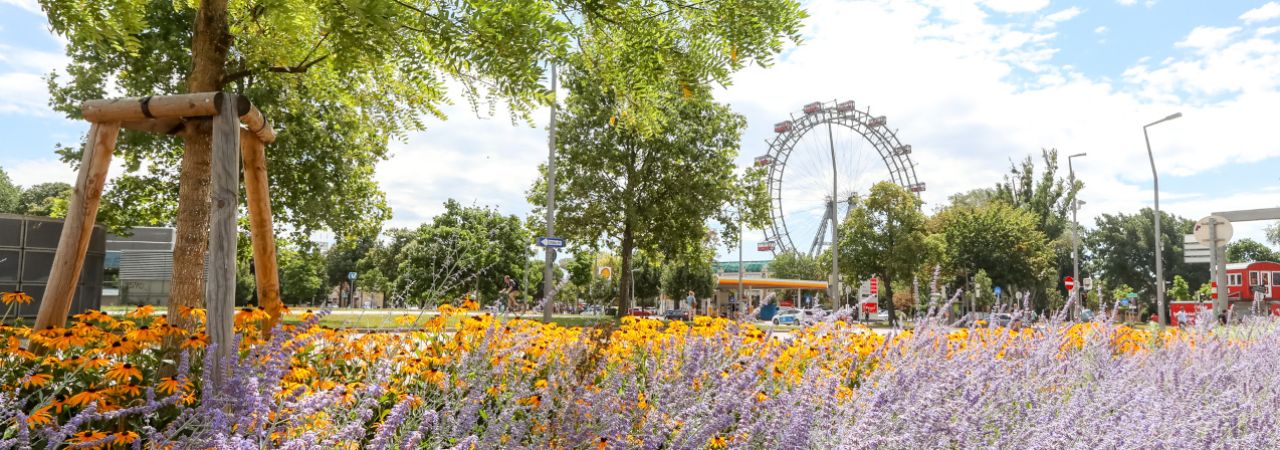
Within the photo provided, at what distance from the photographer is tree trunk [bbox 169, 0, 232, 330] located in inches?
185

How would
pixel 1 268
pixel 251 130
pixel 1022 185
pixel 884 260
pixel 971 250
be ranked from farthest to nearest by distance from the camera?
1. pixel 1022 185
2. pixel 971 250
3. pixel 884 260
4. pixel 1 268
5. pixel 251 130

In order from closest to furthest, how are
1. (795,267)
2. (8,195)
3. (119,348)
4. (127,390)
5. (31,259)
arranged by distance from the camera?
(127,390) → (119,348) → (31,259) → (8,195) → (795,267)

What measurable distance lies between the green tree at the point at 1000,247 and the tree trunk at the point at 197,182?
143ft

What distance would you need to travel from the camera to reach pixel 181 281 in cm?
488

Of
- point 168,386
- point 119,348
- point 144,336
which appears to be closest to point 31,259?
point 144,336

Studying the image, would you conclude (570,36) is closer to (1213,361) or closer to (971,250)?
Answer: (1213,361)

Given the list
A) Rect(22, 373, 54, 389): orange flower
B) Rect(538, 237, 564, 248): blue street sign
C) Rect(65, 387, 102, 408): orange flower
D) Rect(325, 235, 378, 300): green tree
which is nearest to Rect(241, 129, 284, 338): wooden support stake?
Rect(22, 373, 54, 389): orange flower

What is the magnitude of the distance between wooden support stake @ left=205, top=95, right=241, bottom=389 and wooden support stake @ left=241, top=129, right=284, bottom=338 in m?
0.93

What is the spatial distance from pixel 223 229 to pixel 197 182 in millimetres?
1443

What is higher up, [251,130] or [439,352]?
[251,130]

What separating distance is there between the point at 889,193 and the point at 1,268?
35.7m

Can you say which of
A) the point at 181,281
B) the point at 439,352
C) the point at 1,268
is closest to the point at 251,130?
the point at 181,281

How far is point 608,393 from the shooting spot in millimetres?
2764

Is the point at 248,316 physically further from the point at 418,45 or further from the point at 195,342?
the point at 418,45
